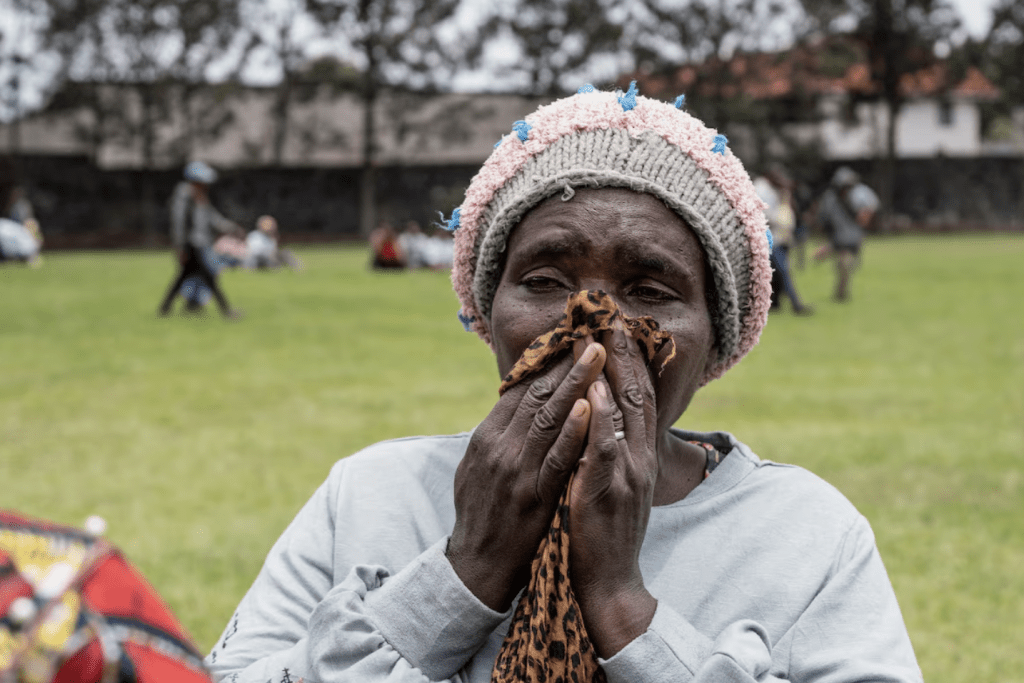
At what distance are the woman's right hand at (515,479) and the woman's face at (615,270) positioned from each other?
0.20m

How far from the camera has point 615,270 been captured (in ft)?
5.68

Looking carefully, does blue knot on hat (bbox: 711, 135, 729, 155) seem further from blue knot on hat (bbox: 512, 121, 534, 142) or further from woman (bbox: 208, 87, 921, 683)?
blue knot on hat (bbox: 512, 121, 534, 142)

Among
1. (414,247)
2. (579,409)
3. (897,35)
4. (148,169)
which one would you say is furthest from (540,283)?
(897,35)

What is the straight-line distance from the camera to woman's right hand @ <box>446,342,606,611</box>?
4.95 ft

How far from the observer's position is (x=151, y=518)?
226 inches

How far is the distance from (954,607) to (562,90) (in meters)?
51.6

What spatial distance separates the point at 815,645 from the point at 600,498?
470mm

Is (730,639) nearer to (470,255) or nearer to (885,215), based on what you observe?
(470,255)

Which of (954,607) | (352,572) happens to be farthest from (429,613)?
(954,607)

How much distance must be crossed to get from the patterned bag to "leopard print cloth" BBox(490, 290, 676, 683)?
0.66 meters

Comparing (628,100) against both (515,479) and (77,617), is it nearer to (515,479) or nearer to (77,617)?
(515,479)

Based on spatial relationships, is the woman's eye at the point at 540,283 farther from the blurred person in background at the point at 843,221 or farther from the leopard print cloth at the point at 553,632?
the blurred person in background at the point at 843,221

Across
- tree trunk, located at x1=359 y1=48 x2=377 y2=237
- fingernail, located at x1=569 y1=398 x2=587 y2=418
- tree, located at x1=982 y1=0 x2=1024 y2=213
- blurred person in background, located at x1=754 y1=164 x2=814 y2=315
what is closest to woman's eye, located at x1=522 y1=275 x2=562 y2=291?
fingernail, located at x1=569 y1=398 x2=587 y2=418

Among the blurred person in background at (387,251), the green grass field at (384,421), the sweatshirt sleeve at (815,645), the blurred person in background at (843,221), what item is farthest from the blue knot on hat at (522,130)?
the blurred person in background at (387,251)
